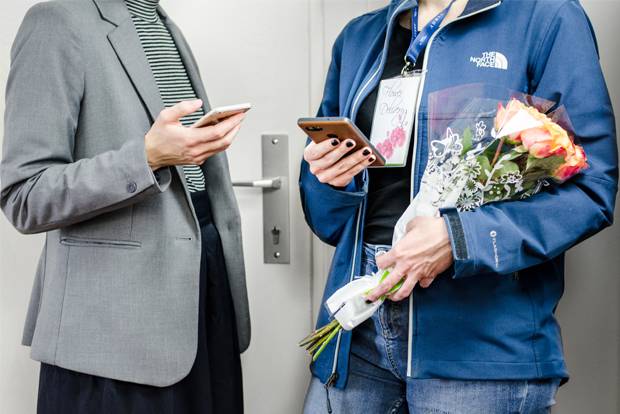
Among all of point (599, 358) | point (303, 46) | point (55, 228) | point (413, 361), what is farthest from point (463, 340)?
point (303, 46)

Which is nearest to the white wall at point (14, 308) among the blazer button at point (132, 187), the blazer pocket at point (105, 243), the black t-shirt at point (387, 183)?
the blazer pocket at point (105, 243)

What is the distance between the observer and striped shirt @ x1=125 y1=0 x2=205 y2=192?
1.26m

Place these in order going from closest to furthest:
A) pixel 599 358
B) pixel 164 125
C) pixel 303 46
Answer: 1. pixel 164 125
2. pixel 599 358
3. pixel 303 46

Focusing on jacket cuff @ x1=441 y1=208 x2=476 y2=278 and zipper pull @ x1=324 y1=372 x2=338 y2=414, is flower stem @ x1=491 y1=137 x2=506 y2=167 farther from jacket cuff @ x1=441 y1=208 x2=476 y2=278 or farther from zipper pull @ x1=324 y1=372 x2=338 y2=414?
zipper pull @ x1=324 y1=372 x2=338 y2=414

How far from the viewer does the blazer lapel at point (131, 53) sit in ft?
3.85

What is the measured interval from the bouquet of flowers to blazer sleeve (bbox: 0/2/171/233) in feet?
1.37

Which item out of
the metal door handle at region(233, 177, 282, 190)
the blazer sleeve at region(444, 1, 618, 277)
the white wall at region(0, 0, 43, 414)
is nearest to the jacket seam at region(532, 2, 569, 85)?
the blazer sleeve at region(444, 1, 618, 277)

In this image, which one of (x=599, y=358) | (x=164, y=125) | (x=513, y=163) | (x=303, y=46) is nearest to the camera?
(x=513, y=163)

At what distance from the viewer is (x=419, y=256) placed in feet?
3.34

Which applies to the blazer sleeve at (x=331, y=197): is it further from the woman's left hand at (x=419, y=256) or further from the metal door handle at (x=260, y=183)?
the metal door handle at (x=260, y=183)

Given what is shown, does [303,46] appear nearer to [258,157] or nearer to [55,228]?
[258,157]

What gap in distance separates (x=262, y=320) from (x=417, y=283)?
694 millimetres

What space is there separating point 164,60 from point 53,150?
0.30 meters

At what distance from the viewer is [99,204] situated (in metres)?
1.10
